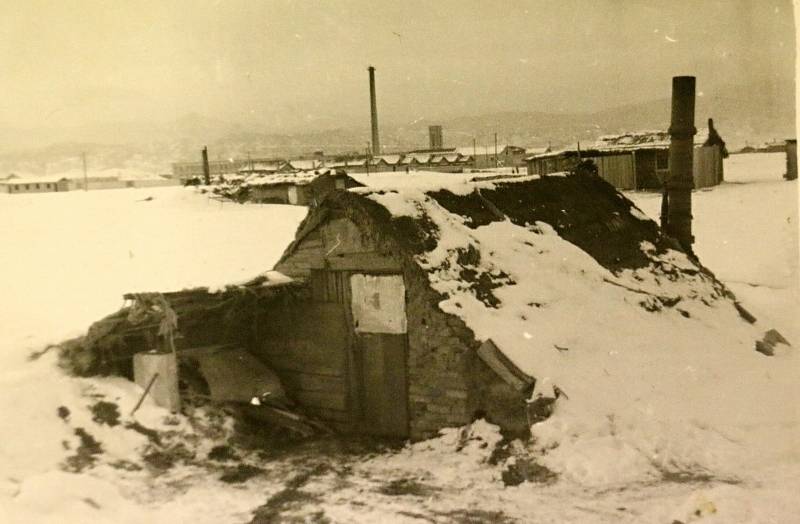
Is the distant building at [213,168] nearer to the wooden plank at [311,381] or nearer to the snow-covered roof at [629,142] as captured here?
the snow-covered roof at [629,142]

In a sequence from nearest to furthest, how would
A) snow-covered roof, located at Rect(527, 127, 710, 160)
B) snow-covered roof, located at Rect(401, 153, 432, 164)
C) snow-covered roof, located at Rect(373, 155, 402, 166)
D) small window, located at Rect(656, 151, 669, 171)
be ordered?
snow-covered roof, located at Rect(527, 127, 710, 160)
small window, located at Rect(656, 151, 669, 171)
snow-covered roof, located at Rect(373, 155, 402, 166)
snow-covered roof, located at Rect(401, 153, 432, 164)

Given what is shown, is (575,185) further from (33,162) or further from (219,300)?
(33,162)

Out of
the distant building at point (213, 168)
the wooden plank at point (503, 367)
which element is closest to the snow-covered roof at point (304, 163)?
the distant building at point (213, 168)

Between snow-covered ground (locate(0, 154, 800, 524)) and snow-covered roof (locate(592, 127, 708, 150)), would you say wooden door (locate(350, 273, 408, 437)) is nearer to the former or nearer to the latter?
snow-covered ground (locate(0, 154, 800, 524))

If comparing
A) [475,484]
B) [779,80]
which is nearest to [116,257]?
[475,484]


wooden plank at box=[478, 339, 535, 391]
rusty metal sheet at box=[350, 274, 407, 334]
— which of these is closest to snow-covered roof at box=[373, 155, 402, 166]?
rusty metal sheet at box=[350, 274, 407, 334]

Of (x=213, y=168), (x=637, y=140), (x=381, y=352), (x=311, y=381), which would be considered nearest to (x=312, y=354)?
(x=311, y=381)

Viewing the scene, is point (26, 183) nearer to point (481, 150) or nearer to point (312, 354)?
point (312, 354)
